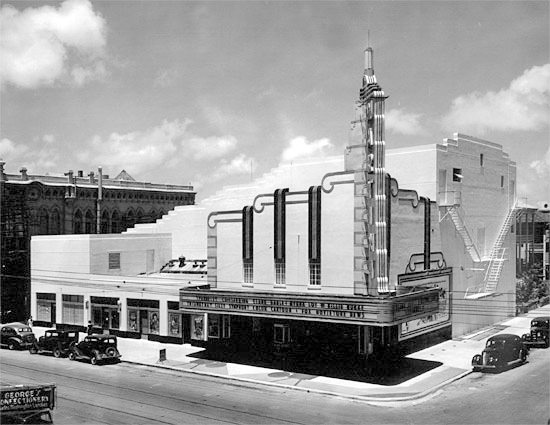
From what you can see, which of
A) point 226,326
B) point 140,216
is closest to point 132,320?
point 226,326

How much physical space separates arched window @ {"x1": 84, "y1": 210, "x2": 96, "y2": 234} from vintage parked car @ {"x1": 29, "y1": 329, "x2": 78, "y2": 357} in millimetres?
24617

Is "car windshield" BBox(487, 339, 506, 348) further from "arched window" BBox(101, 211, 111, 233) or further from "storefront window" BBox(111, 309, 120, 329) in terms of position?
"arched window" BBox(101, 211, 111, 233)

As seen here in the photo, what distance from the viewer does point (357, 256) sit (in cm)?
3028

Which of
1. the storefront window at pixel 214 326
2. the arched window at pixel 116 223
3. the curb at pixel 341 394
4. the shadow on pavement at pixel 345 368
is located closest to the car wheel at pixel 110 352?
the curb at pixel 341 394

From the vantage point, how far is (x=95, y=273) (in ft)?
151

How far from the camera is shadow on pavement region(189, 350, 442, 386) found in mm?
30828

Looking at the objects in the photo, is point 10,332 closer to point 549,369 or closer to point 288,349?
point 288,349

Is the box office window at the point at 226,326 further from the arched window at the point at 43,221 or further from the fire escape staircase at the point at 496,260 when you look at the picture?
A: the arched window at the point at 43,221

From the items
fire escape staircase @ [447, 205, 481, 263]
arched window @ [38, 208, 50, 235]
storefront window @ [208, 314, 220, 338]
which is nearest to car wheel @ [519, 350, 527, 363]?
fire escape staircase @ [447, 205, 481, 263]

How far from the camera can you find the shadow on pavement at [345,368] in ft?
101

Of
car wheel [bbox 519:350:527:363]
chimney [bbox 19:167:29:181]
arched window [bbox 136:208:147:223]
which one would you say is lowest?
car wheel [bbox 519:350:527:363]

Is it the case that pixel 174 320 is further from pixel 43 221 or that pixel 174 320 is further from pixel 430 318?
pixel 43 221

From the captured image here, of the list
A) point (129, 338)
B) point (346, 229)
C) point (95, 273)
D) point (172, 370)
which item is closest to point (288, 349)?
point (172, 370)

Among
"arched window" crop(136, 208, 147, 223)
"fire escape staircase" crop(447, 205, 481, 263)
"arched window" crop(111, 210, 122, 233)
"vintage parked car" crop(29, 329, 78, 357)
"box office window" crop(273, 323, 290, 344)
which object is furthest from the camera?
"arched window" crop(136, 208, 147, 223)
